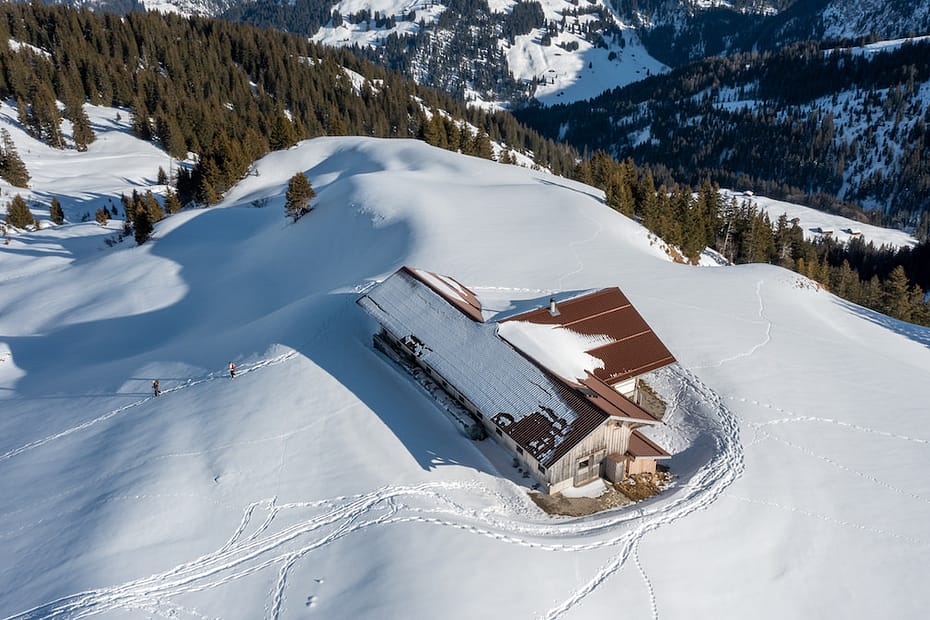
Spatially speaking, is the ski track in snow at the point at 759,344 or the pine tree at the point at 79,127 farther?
the pine tree at the point at 79,127

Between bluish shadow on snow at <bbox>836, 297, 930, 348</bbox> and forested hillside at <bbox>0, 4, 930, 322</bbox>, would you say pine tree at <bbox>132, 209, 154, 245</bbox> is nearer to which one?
forested hillside at <bbox>0, 4, 930, 322</bbox>

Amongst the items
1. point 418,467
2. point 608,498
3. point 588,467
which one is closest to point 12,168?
point 418,467

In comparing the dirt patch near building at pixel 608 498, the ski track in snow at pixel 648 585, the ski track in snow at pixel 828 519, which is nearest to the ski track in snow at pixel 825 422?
the ski track in snow at pixel 828 519

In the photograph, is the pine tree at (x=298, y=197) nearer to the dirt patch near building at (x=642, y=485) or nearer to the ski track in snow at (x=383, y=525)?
the ski track in snow at (x=383, y=525)

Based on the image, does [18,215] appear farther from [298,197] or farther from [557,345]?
[557,345]

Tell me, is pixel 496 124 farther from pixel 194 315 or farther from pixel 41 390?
pixel 41 390
